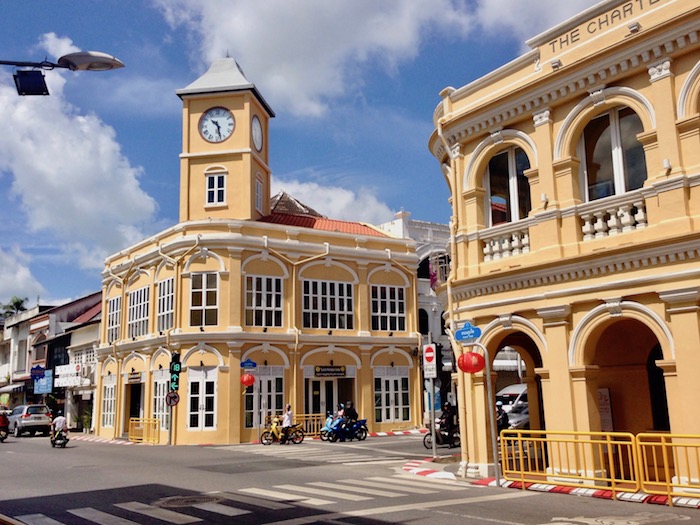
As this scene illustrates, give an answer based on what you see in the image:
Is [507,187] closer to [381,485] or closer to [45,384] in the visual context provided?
[381,485]

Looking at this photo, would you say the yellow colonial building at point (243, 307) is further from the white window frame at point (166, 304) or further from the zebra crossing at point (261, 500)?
the zebra crossing at point (261, 500)

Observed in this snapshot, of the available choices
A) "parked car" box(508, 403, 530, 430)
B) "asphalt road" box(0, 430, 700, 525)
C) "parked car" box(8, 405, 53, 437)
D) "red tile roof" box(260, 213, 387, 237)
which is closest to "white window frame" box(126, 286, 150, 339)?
"red tile roof" box(260, 213, 387, 237)

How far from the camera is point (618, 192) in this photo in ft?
42.6

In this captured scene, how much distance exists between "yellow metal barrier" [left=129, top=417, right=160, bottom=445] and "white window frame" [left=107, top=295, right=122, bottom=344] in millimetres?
5347

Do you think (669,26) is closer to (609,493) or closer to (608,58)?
Answer: (608,58)

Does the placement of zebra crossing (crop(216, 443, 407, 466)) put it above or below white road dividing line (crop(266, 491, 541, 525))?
above

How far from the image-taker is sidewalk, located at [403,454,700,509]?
36.6 feet

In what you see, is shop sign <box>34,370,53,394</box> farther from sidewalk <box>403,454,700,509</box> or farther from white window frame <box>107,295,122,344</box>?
sidewalk <box>403,454,700,509</box>

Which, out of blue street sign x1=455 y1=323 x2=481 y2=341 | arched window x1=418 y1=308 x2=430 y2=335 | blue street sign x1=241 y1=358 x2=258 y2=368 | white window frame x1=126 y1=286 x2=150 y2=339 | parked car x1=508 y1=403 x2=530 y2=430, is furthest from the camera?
arched window x1=418 y1=308 x2=430 y2=335

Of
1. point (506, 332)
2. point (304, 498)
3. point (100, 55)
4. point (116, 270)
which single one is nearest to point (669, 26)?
point (506, 332)

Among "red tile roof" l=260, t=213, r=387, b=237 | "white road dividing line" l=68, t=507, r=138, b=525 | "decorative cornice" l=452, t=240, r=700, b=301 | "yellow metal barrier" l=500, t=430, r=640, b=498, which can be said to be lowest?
"white road dividing line" l=68, t=507, r=138, b=525

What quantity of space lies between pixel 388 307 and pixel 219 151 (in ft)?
36.0

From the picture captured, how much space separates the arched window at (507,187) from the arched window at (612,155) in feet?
4.50

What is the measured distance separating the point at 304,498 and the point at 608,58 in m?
9.48
